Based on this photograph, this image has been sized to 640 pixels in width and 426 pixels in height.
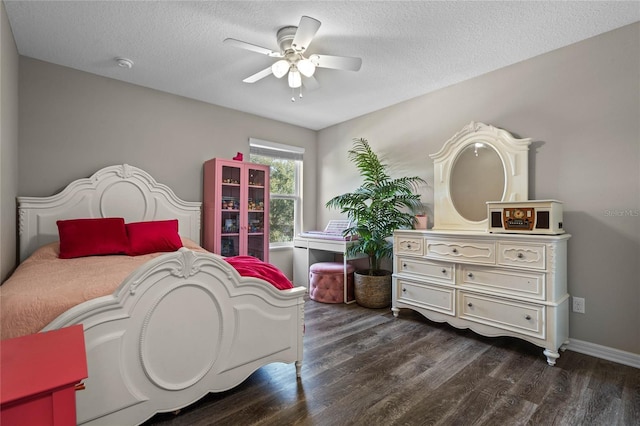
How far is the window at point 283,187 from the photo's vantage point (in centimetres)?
455

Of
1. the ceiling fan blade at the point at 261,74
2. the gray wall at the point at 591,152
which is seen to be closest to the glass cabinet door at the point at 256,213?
the ceiling fan blade at the point at 261,74

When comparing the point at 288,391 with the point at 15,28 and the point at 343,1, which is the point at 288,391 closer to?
the point at 343,1

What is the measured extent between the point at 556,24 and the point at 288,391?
3200mm

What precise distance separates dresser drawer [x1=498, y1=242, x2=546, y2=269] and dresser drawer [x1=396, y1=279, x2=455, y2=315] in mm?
559

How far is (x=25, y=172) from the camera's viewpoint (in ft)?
9.25

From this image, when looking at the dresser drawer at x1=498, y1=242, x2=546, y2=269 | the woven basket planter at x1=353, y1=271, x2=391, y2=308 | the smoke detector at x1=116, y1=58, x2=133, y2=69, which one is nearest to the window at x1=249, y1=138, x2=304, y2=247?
the woven basket planter at x1=353, y1=271, x2=391, y2=308

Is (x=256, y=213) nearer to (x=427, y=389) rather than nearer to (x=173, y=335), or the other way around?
(x=173, y=335)

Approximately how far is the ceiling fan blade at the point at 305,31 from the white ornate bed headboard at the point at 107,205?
7.34 ft

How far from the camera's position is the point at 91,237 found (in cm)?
268

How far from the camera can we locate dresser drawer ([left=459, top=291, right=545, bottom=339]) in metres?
2.39

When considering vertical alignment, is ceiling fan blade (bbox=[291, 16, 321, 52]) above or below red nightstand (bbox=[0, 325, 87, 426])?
above

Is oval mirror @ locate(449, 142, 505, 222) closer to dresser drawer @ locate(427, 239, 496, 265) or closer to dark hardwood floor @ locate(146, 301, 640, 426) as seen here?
dresser drawer @ locate(427, 239, 496, 265)

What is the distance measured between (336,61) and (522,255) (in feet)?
6.84

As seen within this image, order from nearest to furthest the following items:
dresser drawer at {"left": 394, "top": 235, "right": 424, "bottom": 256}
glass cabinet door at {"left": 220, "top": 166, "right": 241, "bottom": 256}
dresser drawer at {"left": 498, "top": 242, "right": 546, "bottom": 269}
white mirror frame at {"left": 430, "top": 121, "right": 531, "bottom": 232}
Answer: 1. dresser drawer at {"left": 498, "top": 242, "right": 546, "bottom": 269}
2. white mirror frame at {"left": 430, "top": 121, "right": 531, "bottom": 232}
3. dresser drawer at {"left": 394, "top": 235, "right": 424, "bottom": 256}
4. glass cabinet door at {"left": 220, "top": 166, "right": 241, "bottom": 256}
